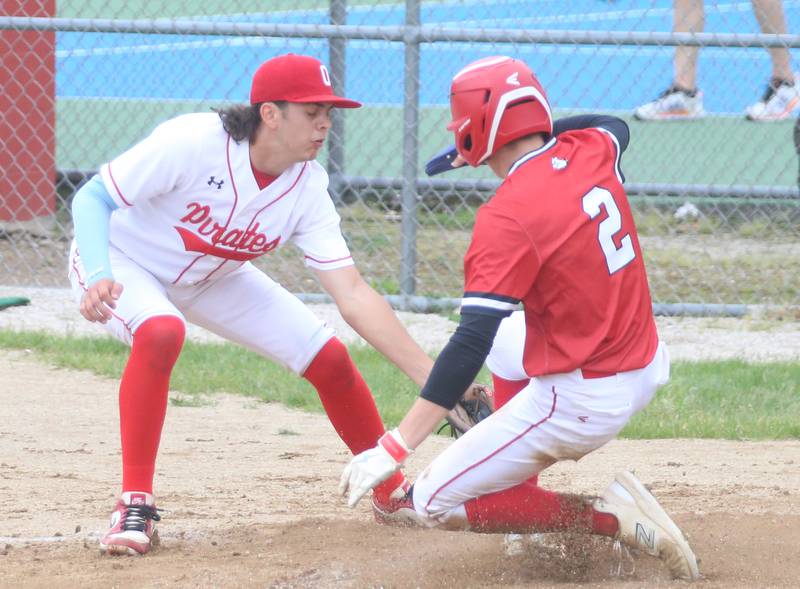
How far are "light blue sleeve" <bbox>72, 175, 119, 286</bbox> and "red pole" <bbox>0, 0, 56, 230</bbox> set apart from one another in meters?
5.09

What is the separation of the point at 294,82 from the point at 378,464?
1.33 m

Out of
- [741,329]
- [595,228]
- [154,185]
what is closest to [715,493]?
[595,228]

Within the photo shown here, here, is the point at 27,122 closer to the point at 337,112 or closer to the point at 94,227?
the point at 337,112

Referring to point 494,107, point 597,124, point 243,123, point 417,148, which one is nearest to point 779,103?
point 417,148

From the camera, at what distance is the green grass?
5.85 m

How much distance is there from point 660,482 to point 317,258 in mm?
1654

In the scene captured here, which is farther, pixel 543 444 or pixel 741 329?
pixel 741 329

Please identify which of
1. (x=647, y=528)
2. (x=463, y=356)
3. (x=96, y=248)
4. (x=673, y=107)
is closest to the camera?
(x=463, y=356)

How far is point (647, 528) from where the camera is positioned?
11.7 ft

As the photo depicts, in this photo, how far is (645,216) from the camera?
9500 millimetres

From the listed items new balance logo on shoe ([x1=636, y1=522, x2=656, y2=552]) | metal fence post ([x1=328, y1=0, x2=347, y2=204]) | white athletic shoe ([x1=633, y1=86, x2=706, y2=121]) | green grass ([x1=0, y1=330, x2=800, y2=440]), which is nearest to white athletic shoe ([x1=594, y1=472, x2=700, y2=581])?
new balance logo on shoe ([x1=636, y1=522, x2=656, y2=552])

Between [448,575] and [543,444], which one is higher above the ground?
[543,444]

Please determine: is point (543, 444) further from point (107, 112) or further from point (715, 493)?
point (107, 112)

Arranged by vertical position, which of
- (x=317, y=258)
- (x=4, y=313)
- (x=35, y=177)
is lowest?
(x=4, y=313)
